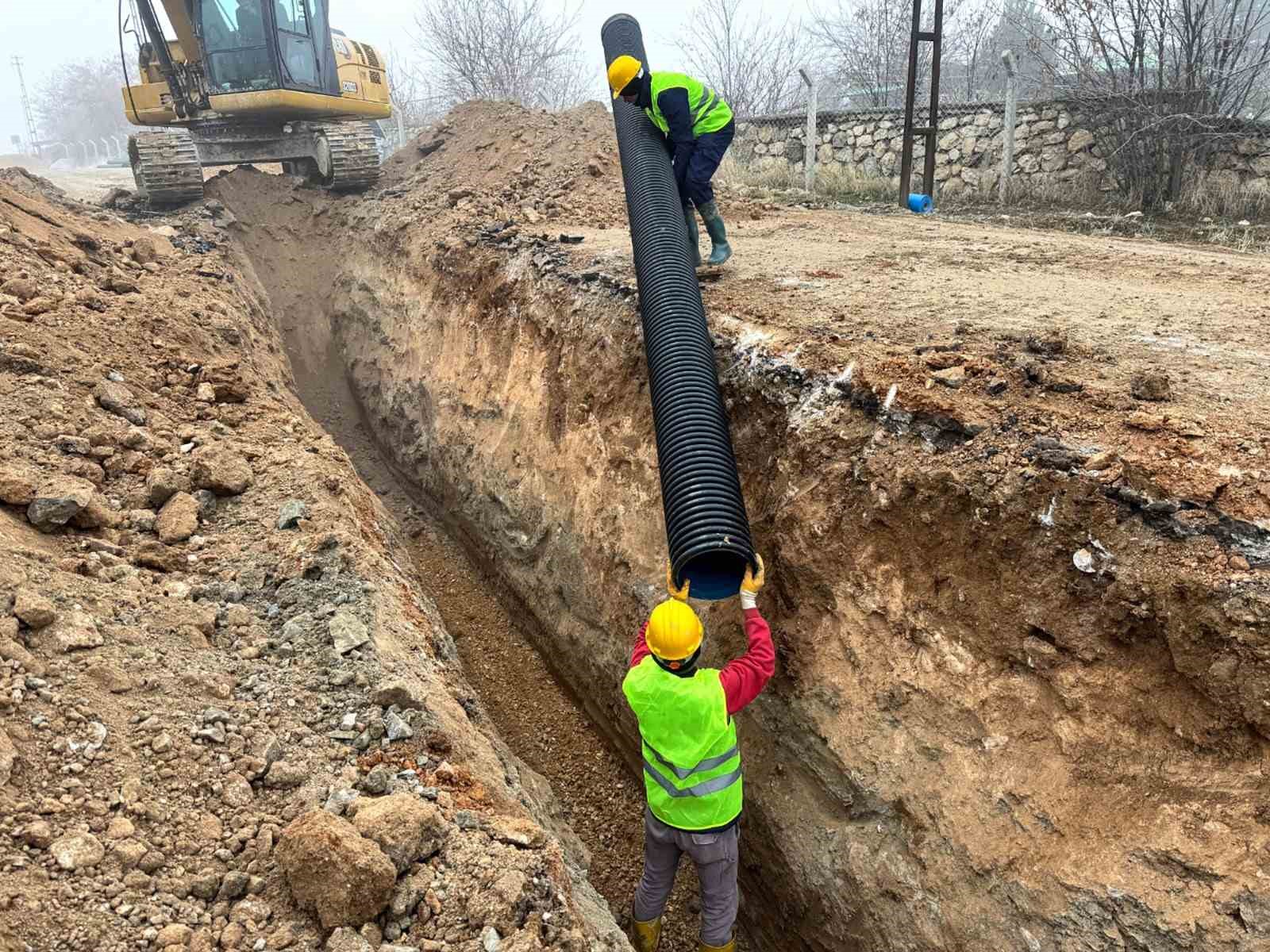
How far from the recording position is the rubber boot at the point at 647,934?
432cm

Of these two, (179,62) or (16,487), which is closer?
(16,487)

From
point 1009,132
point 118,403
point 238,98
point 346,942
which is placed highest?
point 238,98

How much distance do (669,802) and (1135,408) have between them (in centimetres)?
279

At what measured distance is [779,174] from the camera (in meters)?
15.4

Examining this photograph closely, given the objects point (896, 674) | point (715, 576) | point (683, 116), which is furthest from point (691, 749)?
point (683, 116)

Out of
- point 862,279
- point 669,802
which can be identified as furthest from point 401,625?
point 862,279

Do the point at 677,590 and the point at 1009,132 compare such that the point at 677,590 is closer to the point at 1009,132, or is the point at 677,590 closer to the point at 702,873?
the point at 702,873

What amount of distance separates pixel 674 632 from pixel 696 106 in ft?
13.6

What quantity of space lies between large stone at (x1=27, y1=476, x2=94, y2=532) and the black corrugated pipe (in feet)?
9.62

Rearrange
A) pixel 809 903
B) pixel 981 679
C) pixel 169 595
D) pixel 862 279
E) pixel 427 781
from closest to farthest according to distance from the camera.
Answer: pixel 427 781
pixel 981 679
pixel 169 595
pixel 809 903
pixel 862 279

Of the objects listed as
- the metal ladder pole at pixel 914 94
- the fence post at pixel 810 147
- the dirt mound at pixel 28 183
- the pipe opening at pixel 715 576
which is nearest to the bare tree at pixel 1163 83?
the metal ladder pole at pixel 914 94

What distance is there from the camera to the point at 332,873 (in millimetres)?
2525

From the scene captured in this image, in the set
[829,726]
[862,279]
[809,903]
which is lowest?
[809,903]

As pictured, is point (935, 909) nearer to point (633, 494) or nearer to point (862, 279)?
point (633, 494)
